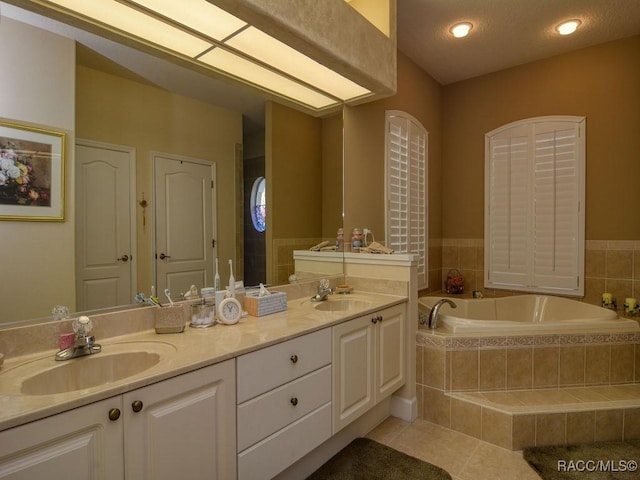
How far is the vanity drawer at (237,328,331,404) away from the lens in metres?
1.31

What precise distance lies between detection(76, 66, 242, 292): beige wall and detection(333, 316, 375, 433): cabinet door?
77 cm

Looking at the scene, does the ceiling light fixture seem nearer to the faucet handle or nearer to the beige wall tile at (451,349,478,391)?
the faucet handle

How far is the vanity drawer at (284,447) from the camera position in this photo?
1334mm

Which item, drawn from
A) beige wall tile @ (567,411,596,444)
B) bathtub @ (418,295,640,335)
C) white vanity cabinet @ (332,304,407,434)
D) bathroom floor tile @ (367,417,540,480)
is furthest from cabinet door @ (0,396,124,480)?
beige wall tile @ (567,411,596,444)

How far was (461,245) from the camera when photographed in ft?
12.5

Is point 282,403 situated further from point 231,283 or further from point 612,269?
point 612,269

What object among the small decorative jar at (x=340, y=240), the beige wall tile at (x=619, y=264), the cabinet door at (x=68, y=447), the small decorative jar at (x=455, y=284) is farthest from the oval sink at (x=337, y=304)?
the beige wall tile at (x=619, y=264)

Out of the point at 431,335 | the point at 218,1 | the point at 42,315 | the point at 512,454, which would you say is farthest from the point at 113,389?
the point at 512,454

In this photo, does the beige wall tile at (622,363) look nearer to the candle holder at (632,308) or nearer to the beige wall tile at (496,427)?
the candle holder at (632,308)

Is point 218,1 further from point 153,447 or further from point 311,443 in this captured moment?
point 311,443

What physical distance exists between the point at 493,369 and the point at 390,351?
728 millimetres

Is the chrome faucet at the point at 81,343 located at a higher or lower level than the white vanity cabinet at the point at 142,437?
higher

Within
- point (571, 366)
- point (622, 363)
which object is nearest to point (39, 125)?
point (571, 366)

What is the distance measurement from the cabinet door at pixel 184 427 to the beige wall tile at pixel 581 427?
1952mm
